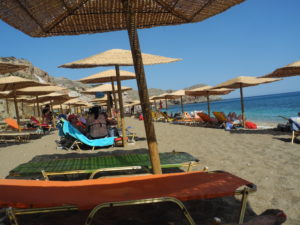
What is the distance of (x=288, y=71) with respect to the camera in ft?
25.9

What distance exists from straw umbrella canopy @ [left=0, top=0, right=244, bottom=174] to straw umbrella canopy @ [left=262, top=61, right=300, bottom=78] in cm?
492

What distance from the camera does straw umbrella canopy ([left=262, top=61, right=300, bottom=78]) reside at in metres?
→ 7.03

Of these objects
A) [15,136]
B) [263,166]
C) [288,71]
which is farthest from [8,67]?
[288,71]

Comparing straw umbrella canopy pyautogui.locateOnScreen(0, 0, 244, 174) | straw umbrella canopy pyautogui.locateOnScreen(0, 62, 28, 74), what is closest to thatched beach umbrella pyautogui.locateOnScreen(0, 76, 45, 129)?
straw umbrella canopy pyautogui.locateOnScreen(0, 62, 28, 74)

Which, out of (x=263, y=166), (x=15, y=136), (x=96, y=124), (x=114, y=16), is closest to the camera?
(x=114, y=16)

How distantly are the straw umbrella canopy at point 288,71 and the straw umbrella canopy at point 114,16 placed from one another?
4921mm

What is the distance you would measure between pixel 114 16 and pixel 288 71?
6686 millimetres

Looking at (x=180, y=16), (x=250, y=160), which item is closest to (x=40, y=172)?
(x=180, y=16)

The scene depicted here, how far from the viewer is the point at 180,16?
3451 millimetres

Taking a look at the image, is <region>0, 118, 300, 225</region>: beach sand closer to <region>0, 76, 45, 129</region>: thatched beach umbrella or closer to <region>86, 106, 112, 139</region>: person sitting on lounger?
<region>86, 106, 112, 139</region>: person sitting on lounger

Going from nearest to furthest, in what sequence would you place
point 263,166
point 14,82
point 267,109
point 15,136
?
1. point 263,166
2. point 14,82
3. point 15,136
4. point 267,109

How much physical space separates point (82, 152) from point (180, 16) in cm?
414

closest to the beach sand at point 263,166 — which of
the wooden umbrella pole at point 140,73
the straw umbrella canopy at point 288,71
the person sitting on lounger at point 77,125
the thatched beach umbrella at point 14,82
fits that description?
the wooden umbrella pole at point 140,73

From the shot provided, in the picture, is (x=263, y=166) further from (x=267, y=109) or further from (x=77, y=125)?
(x=267, y=109)
